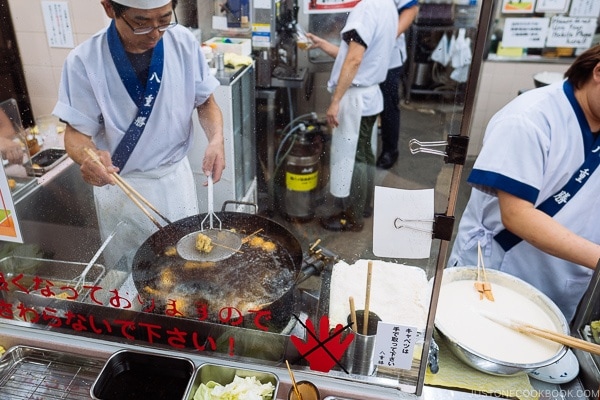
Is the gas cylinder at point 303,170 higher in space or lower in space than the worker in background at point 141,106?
lower

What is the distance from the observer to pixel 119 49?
113 cm

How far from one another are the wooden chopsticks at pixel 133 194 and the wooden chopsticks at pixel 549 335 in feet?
3.68

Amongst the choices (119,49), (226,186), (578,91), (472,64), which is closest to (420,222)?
(472,64)

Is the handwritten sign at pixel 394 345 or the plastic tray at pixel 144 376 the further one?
the plastic tray at pixel 144 376

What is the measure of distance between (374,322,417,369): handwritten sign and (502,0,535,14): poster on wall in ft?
16.2

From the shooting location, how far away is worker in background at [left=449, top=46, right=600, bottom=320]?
1799 millimetres

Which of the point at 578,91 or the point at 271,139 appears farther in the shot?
the point at 578,91

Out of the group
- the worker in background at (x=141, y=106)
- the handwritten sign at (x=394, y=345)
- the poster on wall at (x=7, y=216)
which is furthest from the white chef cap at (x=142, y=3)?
the handwritten sign at (x=394, y=345)

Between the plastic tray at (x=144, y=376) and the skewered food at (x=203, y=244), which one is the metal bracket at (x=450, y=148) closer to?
the skewered food at (x=203, y=244)

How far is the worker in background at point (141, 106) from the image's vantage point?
113 centimetres

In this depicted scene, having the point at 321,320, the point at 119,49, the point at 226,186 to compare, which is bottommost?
the point at 321,320

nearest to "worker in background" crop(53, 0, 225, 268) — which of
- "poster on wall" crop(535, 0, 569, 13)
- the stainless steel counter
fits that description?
the stainless steel counter

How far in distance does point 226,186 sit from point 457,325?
2.91ft

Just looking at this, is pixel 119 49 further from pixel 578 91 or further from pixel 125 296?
pixel 578 91
